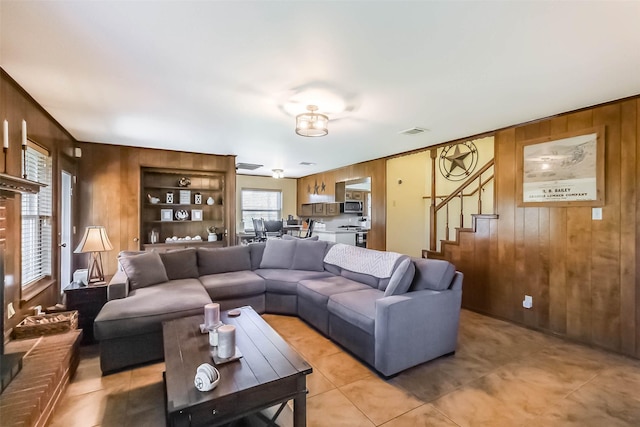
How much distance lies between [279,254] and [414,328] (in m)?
2.40

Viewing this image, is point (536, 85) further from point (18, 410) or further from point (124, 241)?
point (124, 241)

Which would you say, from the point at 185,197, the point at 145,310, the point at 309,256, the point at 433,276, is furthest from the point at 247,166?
the point at 433,276

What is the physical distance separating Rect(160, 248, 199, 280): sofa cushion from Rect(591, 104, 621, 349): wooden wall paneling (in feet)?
14.9

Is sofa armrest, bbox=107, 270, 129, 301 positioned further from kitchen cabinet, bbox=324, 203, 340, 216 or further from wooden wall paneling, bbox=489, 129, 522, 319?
kitchen cabinet, bbox=324, 203, 340, 216

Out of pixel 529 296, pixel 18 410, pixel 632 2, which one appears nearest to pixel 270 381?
pixel 18 410

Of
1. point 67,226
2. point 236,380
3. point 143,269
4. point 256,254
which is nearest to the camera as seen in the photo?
point 236,380

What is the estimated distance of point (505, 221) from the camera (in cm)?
377

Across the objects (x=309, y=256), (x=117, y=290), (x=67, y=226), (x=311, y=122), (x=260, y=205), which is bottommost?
(x=117, y=290)

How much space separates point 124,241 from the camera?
4.99 metres

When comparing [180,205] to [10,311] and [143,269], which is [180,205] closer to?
[143,269]

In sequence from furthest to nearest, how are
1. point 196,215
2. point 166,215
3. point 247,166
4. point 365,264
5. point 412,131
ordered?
1. point 247,166
2. point 196,215
3. point 166,215
4. point 412,131
5. point 365,264

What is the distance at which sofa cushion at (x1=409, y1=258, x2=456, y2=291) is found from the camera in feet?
9.05

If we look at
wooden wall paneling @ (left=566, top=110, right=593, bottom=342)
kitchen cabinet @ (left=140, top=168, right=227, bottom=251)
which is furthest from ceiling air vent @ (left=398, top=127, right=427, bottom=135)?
kitchen cabinet @ (left=140, top=168, right=227, bottom=251)

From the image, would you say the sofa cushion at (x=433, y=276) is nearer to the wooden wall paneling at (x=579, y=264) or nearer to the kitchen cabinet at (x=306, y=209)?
the wooden wall paneling at (x=579, y=264)
